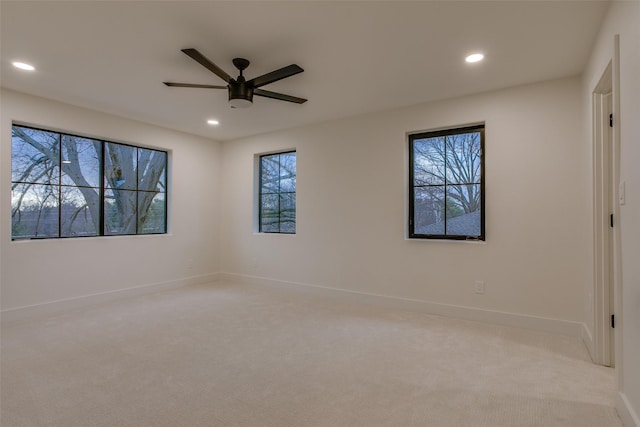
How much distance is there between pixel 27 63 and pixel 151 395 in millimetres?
2992

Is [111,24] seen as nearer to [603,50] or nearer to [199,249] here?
[603,50]

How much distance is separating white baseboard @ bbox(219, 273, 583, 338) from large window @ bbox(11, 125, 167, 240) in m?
2.24

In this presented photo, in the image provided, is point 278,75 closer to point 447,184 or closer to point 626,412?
point 447,184

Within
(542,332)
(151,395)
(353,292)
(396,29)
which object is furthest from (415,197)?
(151,395)

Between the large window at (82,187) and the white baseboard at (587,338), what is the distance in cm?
525

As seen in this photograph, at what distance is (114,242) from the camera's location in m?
4.44

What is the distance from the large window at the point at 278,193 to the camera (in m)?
5.20

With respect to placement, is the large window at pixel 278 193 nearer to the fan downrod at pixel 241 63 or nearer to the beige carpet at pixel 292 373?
the beige carpet at pixel 292 373

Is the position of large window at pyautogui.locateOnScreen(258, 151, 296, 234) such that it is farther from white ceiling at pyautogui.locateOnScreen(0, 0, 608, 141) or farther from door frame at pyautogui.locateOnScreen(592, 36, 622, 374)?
door frame at pyautogui.locateOnScreen(592, 36, 622, 374)

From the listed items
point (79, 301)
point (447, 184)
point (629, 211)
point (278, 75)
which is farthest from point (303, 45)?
point (79, 301)

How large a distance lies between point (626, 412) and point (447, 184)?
2500 mm

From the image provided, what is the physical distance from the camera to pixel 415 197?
4082mm

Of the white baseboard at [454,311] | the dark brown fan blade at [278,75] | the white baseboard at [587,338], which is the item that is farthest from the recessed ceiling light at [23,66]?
the white baseboard at [587,338]

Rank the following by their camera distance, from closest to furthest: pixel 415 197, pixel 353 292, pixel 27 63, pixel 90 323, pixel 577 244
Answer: pixel 27 63 → pixel 577 244 → pixel 90 323 → pixel 415 197 → pixel 353 292
